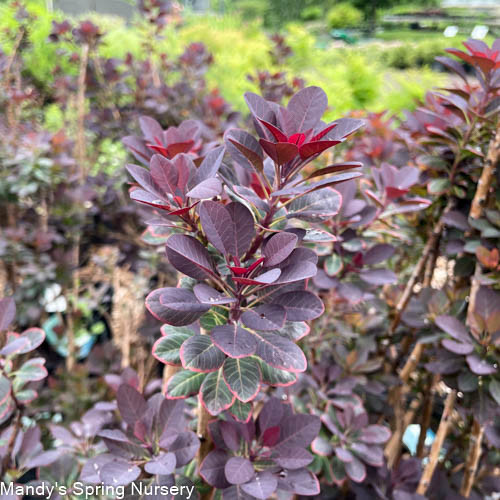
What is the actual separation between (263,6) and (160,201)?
24.7 metres

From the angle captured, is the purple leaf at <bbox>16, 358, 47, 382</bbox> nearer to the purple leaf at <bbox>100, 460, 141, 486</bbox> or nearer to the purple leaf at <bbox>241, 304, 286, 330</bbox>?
the purple leaf at <bbox>100, 460, 141, 486</bbox>

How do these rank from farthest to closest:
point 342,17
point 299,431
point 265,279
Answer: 1. point 342,17
2. point 299,431
3. point 265,279

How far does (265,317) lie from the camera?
1.94 ft

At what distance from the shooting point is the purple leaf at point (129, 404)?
2.44ft

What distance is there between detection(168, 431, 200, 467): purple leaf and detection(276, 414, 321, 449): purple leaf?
0.50 feet

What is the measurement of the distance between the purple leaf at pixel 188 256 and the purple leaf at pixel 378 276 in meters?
0.50

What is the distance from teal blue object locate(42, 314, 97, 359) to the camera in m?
1.93

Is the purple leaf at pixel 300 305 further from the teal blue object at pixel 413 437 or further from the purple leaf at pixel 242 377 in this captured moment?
the teal blue object at pixel 413 437

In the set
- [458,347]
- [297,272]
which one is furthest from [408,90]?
[297,272]

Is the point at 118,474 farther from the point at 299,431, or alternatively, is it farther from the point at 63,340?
the point at 63,340

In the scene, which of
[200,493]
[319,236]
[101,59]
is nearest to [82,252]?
[101,59]

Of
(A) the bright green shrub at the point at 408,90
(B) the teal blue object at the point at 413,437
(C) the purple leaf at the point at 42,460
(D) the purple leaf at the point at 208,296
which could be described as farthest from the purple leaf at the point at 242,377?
(A) the bright green shrub at the point at 408,90

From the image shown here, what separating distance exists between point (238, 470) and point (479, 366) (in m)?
0.57

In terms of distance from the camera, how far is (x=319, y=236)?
2.13 feet
